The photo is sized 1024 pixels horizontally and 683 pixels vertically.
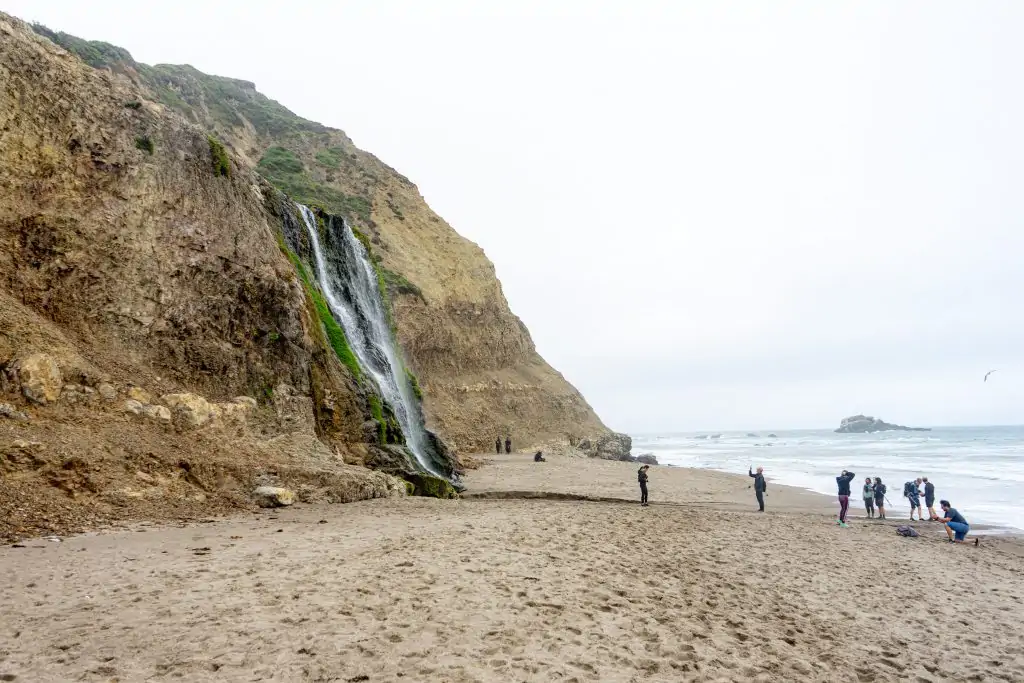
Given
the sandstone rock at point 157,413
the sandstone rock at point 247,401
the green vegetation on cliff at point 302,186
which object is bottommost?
the sandstone rock at point 157,413

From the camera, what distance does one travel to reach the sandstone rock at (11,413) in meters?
10.2

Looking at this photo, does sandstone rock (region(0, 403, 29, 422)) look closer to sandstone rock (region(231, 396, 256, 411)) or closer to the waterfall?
sandstone rock (region(231, 396, 256, 411))

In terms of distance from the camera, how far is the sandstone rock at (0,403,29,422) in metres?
10.2

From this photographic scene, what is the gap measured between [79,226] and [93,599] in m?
11.6

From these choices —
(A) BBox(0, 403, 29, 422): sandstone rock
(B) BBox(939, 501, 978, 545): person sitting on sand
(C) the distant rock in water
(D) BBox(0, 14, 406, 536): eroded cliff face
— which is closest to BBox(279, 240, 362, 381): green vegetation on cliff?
(D) BBox(0, 14, 406, 536): eroded cliff face

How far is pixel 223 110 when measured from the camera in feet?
180

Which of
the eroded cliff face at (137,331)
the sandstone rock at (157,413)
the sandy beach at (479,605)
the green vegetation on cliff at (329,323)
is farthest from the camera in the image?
the green vegetation on cliff at (329,323)

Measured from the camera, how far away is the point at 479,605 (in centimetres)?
670

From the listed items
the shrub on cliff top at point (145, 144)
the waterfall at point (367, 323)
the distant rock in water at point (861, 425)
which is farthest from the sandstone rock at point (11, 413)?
the distant rock in water at point (861, 425)

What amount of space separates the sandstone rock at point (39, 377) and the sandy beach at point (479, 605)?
399 cm

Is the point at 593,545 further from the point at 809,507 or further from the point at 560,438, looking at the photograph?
the point at 560,438

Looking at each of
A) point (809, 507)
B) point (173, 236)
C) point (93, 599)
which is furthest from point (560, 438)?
point (93, 599)

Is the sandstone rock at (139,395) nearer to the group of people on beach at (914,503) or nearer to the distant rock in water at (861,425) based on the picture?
the group of people on beach at (914,503)

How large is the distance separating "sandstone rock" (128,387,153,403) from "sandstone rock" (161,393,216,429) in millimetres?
316
